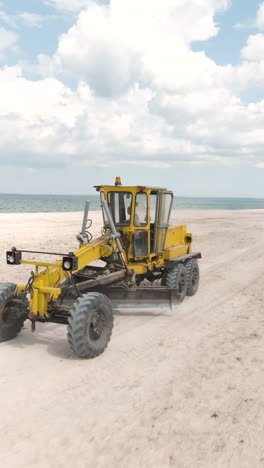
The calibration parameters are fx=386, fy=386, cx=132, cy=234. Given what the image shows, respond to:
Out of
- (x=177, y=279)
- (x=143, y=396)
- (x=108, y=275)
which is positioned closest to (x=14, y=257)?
(x=108, y=275)

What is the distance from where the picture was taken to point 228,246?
17828 mm

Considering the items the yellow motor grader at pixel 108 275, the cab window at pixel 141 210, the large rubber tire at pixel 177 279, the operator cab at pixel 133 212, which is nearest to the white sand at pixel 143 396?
the yellow motor grader at pixel 108 275

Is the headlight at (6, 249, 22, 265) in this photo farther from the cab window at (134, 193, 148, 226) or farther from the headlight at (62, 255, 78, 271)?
the cab window at (134, 193, 148, 226)

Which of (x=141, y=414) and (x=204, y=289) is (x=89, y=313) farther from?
(x=204, y=289)

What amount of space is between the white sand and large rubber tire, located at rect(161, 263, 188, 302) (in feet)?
2.43

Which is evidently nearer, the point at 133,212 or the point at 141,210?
the point at 133,212

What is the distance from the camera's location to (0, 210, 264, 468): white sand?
3912mm

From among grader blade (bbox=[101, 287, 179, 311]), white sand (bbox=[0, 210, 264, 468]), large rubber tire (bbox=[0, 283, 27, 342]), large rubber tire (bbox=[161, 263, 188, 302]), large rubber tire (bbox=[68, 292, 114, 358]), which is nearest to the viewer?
white sand (bbox=[0, 210, 264, 468])

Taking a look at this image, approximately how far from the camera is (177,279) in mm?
8828

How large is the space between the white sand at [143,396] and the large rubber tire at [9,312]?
199 mm

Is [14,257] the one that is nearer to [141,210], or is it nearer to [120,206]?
[120,206]

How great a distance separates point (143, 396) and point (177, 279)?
4.15 m

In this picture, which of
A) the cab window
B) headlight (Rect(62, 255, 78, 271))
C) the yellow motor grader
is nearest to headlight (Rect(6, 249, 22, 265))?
the yellow motor grader

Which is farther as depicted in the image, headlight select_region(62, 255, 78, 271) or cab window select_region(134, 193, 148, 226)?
cab window select_region(134, 193, 148, 226)
